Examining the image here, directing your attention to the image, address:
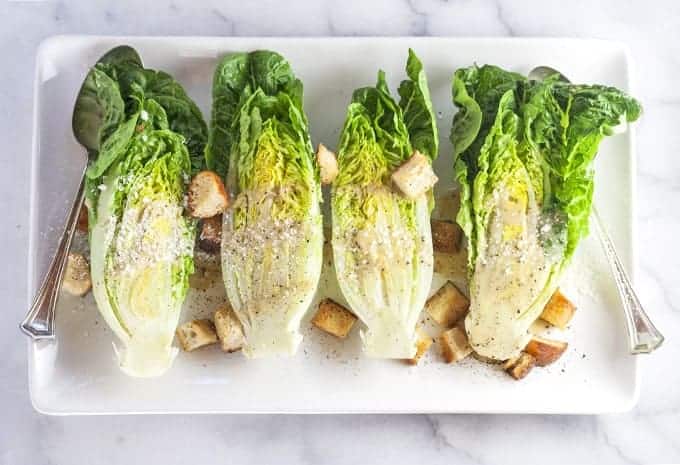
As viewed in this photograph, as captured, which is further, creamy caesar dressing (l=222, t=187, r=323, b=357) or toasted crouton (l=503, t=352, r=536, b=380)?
toasted crouton (l=503, t=352, r=536, b=380)

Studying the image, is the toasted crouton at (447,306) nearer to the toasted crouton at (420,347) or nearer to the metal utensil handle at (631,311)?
the toasted crouton at (420,347)

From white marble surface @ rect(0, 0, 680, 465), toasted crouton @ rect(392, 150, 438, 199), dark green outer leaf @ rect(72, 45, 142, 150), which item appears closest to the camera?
Answer: toasted crouton @ rect(392, 150, 438, 199)

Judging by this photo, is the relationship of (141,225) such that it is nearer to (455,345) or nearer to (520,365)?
(455,345)

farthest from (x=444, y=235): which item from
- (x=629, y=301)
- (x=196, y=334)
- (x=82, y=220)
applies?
(x=82, y=220)

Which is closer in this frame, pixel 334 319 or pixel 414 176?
pixel 414 176

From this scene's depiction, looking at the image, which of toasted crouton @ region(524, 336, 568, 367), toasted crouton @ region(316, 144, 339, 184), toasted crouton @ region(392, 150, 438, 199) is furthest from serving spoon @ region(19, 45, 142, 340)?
toasted crouton @ region(524, 336, 568, 367)

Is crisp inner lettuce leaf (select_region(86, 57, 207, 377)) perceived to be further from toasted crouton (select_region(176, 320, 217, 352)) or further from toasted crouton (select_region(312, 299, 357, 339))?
toasted crouton (select_region(312, 299, 357, 339))
